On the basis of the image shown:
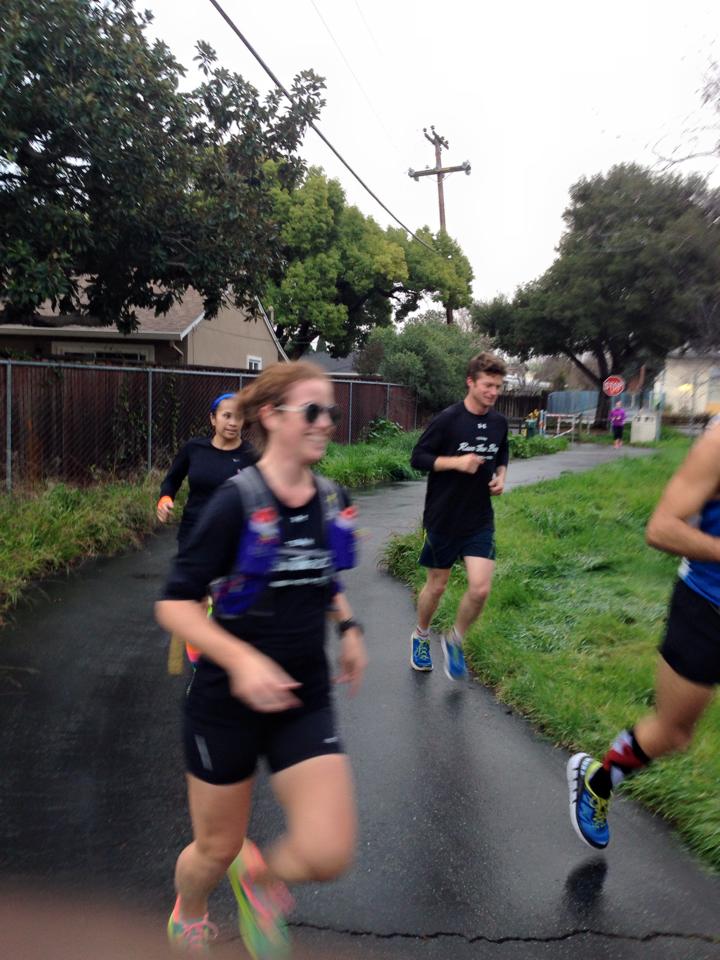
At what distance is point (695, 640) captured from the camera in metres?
2.67

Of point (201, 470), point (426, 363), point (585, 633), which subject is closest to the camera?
point (201, 470)

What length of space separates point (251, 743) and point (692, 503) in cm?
151

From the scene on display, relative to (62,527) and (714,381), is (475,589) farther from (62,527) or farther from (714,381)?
(714,381)

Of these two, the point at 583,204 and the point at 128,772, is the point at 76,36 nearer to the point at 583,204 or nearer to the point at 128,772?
the point at 128,772

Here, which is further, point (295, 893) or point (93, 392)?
point (93, 392)

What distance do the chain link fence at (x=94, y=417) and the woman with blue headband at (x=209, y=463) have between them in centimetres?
577

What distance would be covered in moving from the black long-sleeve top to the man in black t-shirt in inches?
42.4

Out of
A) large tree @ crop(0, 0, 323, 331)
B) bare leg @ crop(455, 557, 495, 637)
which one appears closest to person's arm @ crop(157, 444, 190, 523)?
bare leg @ crop(455, 557, 495, 637)

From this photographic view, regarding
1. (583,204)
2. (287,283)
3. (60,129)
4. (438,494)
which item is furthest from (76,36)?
(583,204)

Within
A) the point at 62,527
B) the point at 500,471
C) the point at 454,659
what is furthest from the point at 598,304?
the point at 454,659

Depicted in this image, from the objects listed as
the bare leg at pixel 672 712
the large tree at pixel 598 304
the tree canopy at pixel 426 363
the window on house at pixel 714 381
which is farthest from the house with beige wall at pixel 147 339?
the bare leg at pixel 672 712

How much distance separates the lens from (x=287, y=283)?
34.8m

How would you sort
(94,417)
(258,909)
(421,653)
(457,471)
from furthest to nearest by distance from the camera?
(94,417) → (421,653) → (457,471) → (258,909)

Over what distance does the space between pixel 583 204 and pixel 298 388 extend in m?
35.1
